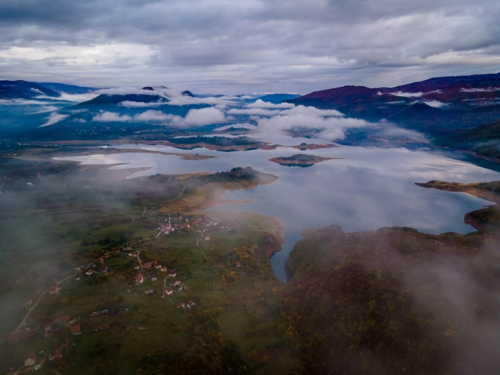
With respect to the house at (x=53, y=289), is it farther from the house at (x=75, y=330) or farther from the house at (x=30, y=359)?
the house at (x=30, y=359)

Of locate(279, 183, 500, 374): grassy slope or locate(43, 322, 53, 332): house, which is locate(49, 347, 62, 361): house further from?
locate(279, 183, 500, 374): grassy slope

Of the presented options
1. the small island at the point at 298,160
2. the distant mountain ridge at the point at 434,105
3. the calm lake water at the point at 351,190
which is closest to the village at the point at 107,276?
the calm lake water at the point at 351,190

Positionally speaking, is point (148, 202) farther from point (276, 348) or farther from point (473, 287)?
point (473, 287)

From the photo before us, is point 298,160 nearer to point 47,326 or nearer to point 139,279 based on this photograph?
point 139,279

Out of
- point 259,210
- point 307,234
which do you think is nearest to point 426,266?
point 307,234

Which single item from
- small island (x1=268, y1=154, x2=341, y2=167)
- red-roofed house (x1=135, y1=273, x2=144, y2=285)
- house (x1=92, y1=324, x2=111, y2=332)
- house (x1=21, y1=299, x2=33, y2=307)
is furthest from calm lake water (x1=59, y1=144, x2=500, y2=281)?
house (x1=21, y1=299, x2=33, y2=307)

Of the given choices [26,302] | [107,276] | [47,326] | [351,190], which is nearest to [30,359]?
[47,326]
